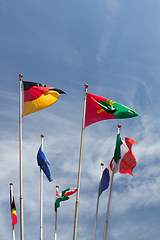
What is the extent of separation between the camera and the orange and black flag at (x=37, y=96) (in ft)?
64.3

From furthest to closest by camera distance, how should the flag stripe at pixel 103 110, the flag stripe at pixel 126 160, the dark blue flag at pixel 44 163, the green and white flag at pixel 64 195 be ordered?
the green and white flag at pixel 64 195 → the dark blue flag at pixel 44 163 → the flag stripe at pixel 126 160 → the flag stripe at pixel 103 110

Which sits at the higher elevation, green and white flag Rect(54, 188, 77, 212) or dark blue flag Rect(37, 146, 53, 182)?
dark blue flag Rect(37, 146, 53, 182)

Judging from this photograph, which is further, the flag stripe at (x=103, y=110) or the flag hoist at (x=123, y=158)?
the flag hoist at (x=123, y=158)

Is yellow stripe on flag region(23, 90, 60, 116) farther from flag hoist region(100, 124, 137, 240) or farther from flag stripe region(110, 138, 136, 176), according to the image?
flag stripe region(110, 138, 136, 176)

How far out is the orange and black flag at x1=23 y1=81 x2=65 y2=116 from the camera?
1961 cm

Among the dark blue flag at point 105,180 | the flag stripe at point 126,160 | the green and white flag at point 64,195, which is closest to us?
the flag stripe at point 126,160

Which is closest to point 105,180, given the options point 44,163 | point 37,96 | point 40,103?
point 44,163

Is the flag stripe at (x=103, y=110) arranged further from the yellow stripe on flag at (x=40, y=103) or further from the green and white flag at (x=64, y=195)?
the green and white flag at (x=64, y=195)

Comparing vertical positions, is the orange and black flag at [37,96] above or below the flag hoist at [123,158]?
above

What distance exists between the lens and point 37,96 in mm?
19828

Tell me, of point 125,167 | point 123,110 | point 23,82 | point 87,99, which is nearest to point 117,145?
point 125,167

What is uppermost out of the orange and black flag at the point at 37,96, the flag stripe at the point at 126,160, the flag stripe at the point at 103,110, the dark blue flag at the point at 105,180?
the orange and black flag at the point at 37,96

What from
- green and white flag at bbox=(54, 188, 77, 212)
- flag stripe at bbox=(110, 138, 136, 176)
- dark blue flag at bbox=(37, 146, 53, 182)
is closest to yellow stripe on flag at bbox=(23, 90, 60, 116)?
dark blue flag at bbox=(37, 146, 53, 182)

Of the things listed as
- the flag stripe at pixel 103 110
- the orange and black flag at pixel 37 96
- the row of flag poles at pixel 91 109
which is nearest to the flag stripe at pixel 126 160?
the row of flag poles at pixel 91 109
